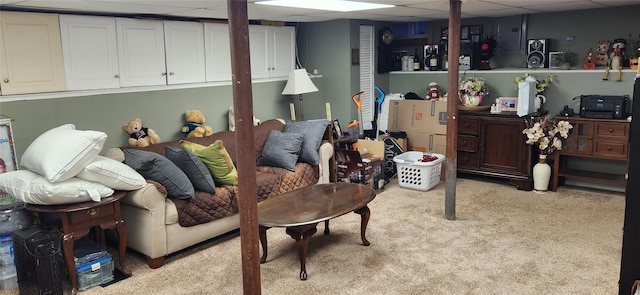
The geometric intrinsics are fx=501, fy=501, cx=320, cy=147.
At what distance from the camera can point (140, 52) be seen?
4.52 m

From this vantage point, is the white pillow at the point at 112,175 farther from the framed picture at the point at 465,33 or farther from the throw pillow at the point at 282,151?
the framed picture at the point at 465,33

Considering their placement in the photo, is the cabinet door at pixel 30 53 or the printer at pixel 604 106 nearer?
the cabinet door at pixel 30 53

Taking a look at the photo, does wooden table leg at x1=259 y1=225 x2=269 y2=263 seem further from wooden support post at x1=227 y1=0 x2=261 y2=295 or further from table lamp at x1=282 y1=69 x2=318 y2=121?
table lamp at x1=282 y1=69 x2=318 y2=121

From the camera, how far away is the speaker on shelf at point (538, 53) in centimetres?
579

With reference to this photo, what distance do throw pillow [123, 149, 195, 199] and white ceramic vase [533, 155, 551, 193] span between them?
370cm

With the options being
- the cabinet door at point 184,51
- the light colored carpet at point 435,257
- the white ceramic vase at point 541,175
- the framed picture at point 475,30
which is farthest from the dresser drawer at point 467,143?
the cabinet door at point 184,51

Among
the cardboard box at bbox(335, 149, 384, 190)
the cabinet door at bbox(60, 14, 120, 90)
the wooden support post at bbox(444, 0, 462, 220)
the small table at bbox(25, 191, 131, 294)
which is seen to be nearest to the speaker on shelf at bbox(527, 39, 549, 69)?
the wooden support post at bbox(444, 0, 462, 220)

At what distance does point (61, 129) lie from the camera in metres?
3.61

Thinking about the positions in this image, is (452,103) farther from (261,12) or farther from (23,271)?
(23,271)

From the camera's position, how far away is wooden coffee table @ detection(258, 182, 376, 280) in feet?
11.3

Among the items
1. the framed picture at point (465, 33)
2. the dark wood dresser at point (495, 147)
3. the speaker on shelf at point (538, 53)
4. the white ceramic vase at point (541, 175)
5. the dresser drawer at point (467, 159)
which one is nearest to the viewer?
the white ceramic vase at point (541, 175)

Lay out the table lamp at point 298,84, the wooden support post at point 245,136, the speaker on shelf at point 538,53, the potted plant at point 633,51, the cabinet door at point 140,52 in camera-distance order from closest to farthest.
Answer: the wooden support post at point 245,136 → the cabinet door at point 140,52 → the potted plant at point 633,51 → the table lamp at point 298,84 → the speaker on shelf at point 538,53

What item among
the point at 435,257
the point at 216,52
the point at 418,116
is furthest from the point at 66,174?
the point at 418,116

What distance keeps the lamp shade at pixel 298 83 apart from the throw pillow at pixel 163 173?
217 centimetres
